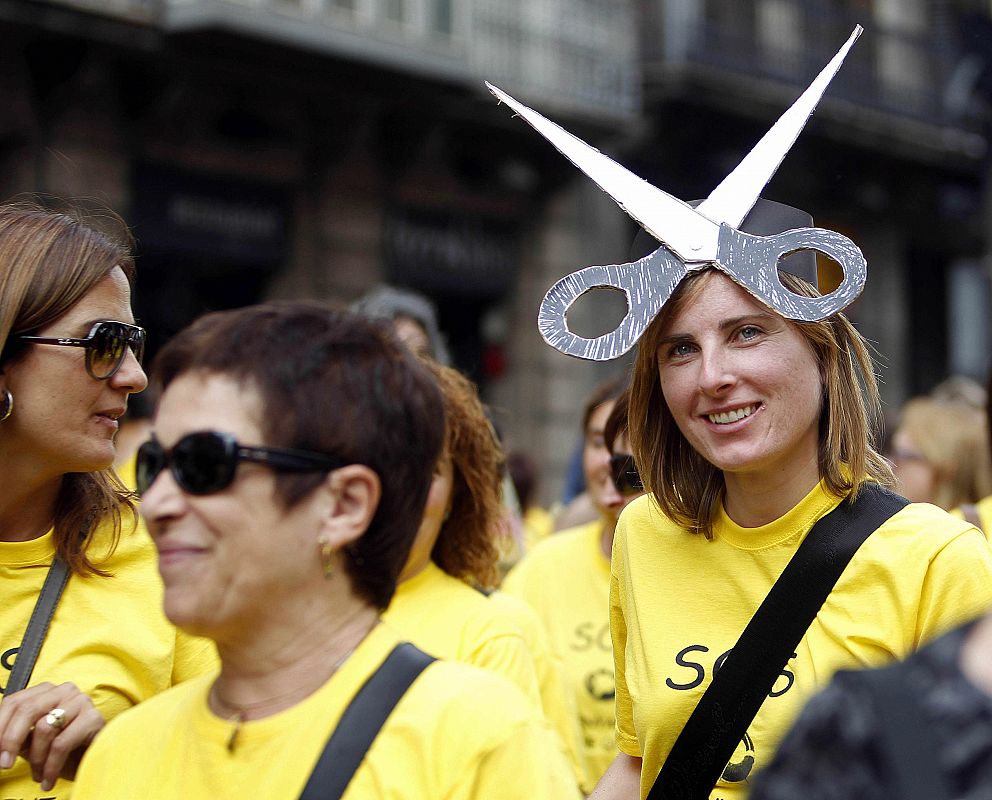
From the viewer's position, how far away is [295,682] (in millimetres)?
2002

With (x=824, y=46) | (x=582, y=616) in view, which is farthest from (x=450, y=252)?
(x=582, y=616)

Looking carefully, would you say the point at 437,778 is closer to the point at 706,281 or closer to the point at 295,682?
the point at 295,682

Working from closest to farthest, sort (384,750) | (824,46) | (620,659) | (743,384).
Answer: (384,750), (743,384), (620,659), (824,46)

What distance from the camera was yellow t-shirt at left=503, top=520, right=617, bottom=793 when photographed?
4164mm

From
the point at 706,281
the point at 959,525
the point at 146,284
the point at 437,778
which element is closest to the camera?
the point at 437,778

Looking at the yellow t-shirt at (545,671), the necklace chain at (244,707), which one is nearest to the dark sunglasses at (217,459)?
the necklace chain at (244,707)

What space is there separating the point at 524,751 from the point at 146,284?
35.9ft

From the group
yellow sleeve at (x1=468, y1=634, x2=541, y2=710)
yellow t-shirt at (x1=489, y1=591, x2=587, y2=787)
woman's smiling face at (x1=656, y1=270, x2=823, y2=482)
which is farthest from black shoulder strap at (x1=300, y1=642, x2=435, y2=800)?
yellow t-shirt at (x1=489, y1=591, x2=587, y2=787)

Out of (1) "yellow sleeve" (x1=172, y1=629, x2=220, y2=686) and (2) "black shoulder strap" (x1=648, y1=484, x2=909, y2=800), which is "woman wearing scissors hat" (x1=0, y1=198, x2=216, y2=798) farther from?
(2) "black shoulder strap" (x1=648, y1=484, x2=909, y2=800)

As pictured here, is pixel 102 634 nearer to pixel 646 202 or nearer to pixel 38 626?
pixel 38 626

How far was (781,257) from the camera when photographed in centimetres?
269

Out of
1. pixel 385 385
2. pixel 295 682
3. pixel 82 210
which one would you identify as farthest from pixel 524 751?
pixel 82 210

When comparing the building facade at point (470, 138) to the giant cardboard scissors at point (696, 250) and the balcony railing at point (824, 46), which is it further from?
the giant cardboard scissors at point (696, 250)

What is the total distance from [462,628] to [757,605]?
0.93 m
